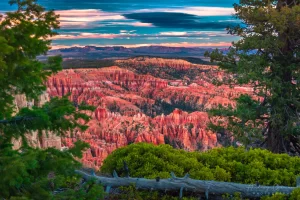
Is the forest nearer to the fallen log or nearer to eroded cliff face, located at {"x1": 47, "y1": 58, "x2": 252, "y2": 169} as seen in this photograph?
the fallen log

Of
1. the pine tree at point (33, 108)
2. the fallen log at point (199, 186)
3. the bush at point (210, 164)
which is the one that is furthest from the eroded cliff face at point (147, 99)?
the pine tree at point (33, 108)

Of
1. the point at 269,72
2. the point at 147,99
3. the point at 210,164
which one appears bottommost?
the point at 147,99

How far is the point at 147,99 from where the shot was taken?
328 ft

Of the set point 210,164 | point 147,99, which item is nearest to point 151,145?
point 210,164

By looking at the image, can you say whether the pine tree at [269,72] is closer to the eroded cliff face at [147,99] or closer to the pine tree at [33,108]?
the pine tree at [33,108]

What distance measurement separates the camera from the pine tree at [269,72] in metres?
14.9

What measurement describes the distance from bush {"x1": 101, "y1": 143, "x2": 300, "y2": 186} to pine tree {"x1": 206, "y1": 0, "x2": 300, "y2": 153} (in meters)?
4.77

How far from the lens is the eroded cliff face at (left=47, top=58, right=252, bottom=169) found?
65938mm

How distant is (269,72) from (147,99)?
277 feet

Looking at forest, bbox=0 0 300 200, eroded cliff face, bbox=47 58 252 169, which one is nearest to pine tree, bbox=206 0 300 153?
forest, bbox=0 0 300 200

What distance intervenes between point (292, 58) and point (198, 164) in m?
8.13

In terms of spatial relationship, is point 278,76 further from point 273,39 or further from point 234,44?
point 234,44

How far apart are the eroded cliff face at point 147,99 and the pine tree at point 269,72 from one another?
39753 mm

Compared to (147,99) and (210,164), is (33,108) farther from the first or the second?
(147,99)
